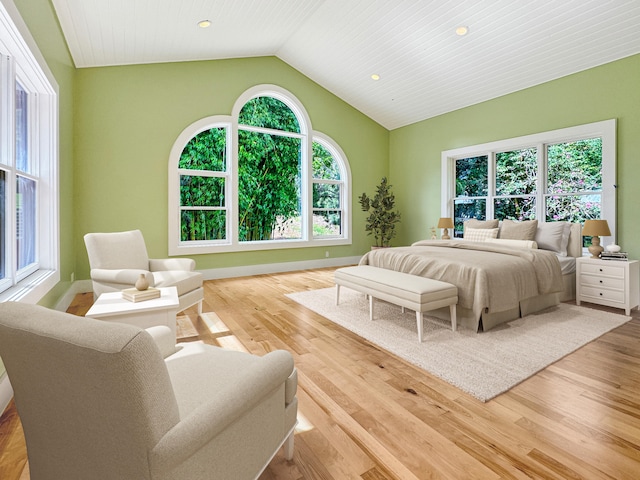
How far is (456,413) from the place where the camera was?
6.06 ft

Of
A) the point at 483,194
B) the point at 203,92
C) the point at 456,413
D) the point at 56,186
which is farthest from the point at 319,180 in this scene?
the point at 456,413

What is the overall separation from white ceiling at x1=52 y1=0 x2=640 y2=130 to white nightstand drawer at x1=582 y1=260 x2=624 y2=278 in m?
2.51

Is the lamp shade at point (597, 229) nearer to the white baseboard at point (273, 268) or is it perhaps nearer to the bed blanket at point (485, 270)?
the bed blanket at point (485, 270)

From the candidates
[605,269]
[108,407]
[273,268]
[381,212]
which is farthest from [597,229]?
[108,407]

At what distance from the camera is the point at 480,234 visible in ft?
16.2

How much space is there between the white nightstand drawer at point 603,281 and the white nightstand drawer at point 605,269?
0.04 meters

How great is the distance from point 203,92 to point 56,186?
9.29 ft

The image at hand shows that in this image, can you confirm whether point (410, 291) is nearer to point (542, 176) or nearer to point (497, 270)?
point (497, 270)

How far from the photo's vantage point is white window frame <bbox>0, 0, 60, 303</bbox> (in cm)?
223

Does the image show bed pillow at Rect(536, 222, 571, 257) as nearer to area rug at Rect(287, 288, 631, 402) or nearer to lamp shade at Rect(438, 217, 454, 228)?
area rug at Rect(287, 288, 631, 402)

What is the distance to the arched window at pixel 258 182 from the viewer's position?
5445 millimetres

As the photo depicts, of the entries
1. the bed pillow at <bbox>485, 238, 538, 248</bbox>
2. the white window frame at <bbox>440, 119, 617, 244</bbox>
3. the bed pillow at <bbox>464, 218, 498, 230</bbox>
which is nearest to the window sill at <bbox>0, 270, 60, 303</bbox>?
the bed pillow at <bbox>485, 238, 538, 248</bbox>

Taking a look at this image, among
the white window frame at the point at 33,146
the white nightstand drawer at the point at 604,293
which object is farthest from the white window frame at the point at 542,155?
the white window frame at the point at 33,146

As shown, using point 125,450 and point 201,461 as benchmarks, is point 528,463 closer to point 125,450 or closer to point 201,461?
point 201,461
